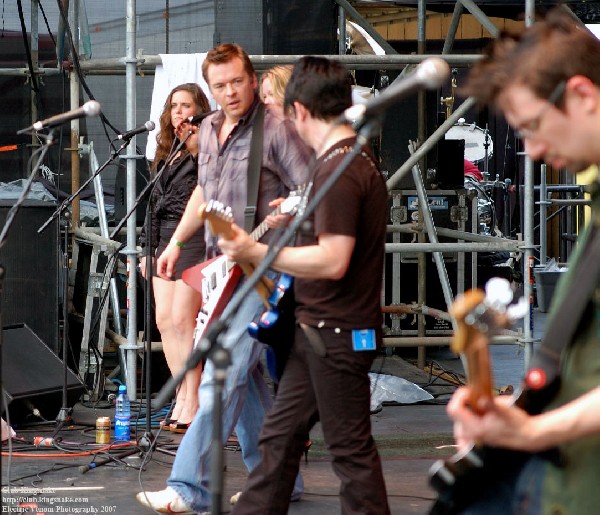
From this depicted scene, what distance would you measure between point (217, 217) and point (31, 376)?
3.65m

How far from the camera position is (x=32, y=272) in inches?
309

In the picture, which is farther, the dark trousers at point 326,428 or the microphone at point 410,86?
the dark trousers at point 326,428

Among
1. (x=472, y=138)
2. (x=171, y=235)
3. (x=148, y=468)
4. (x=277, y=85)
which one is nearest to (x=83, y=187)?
(x=171, y=235)

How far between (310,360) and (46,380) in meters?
3.52

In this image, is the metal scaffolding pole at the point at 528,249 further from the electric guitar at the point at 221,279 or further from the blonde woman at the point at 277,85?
the electric guitar at the point at 221,279

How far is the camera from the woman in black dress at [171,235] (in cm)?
666

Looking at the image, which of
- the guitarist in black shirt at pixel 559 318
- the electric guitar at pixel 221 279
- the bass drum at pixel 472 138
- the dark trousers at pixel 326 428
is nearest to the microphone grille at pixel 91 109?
the electric guitar at pixel 221 279

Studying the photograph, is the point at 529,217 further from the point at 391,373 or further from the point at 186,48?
the point at 186,48

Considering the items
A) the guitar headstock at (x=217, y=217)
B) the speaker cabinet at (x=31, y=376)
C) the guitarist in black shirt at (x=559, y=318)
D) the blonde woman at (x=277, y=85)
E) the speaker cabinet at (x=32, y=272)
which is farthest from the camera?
the speaker cabinet at (x=32, y=272)

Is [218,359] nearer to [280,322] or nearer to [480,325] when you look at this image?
[480,325]

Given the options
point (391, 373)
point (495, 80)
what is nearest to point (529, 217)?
point (391, 373)

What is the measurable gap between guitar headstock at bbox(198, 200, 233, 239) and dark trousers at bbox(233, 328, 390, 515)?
481 mm

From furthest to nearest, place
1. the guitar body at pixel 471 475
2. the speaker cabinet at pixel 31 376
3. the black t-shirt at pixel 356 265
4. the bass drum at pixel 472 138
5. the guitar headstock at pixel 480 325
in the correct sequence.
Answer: the bass drum at pixel 472 138, the speaker cabinet at pixel 31 376, the black t-shirt at pixel 356 265, the guitar body at pixel 471 475, the guitar headstock at pixel 480 325

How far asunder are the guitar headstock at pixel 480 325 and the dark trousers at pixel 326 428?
6.10ft
